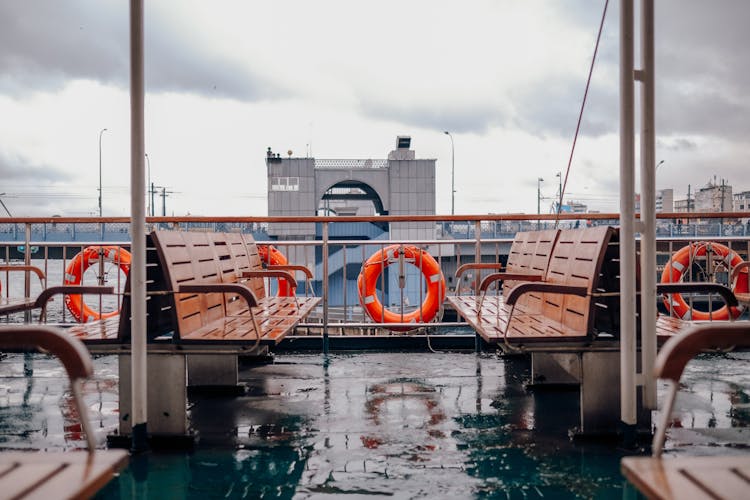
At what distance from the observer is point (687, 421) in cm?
356

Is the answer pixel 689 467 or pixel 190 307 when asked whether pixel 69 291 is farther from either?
pixel 689 467

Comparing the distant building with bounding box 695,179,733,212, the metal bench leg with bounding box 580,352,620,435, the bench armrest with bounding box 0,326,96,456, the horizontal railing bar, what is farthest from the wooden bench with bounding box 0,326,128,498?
the distant building with bounding box 695,179,733,212

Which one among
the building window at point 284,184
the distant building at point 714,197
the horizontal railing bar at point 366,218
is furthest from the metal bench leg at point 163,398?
the distant building at point 714,197

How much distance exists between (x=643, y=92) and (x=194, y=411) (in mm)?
3126

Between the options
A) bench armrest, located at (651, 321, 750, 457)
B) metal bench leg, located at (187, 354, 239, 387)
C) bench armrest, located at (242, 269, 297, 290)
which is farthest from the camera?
bench armrest, located at (242, 269, 297, 290)

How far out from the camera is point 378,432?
11.0 ft

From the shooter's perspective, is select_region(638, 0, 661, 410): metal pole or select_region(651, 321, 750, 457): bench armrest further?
select_region(638, 0, 661, 410): metal pole

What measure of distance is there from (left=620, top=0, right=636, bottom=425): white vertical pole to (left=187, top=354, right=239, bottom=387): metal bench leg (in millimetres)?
2628

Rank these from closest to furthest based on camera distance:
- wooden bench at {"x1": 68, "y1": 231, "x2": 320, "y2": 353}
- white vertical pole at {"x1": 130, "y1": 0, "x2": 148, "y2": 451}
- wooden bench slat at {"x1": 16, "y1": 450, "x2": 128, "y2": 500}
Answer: wooden bench slat at {"x1": 16, "y1": 450, "x2": 128, "y2": 500}
white vertical pole at {"x1": 130, "y1": 0, "x2": 148, "y2": 451}
wooden bench at {"x1": 68, "y1": 231, "x2": 320, "y2": 353}

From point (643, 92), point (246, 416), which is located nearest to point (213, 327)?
point (246, 416)

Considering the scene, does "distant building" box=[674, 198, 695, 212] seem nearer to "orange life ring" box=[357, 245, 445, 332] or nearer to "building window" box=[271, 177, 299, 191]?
"building window" box=[271, 177, 299, 191]

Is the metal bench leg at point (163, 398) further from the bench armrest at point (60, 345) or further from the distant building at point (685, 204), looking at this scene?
the distant building at point (685, 204)

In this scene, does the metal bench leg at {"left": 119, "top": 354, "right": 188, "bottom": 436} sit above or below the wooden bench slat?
below

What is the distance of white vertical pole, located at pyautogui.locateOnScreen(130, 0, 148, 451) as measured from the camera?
9.30 ft
